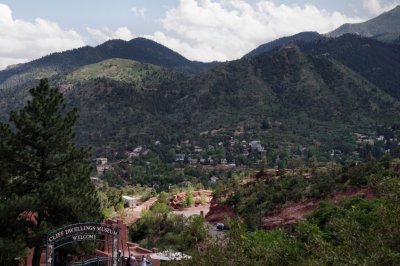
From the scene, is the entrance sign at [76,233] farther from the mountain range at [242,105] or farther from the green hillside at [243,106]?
the mountain range at [242,105]

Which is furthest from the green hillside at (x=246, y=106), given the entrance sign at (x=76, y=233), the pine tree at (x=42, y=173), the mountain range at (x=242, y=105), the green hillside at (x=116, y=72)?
the entrance sign at (x=76, y=233)

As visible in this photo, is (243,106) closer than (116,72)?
Yes

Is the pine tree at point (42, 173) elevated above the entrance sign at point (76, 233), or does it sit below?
above

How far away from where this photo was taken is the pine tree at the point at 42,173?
22.9m

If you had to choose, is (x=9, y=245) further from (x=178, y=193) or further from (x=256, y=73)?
(x=256, y=73)

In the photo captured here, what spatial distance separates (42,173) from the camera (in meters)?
24.3

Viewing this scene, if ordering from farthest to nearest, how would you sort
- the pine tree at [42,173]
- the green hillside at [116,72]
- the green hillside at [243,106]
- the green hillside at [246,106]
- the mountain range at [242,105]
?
the green hillside at [116,72]
the green hillside at [246,106]
the mountain range at [242,105]
the green hillside at [243,106]
the pine tree at [42,173]

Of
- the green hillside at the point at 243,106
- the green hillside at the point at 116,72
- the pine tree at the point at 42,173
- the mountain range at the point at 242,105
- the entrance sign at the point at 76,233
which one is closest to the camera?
the entrance sign at the point at 76,233

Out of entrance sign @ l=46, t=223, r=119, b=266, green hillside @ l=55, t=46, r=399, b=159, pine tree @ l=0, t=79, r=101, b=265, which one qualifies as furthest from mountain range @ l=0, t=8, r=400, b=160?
entrance sign @ l=46, t=223, r=119, b=266

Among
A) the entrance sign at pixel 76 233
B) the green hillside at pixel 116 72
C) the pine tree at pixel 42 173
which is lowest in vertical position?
the entrance sign at pixel 76 233

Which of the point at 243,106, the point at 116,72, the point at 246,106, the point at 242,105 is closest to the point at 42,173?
the point at 243,106

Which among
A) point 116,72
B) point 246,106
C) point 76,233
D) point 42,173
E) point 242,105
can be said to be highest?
point 116,72

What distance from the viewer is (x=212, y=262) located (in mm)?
15648

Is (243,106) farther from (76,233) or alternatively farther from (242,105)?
(76,233)
